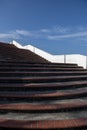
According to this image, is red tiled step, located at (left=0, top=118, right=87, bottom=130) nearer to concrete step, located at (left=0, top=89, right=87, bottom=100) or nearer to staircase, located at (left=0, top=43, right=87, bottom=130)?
staircase, located at (left=0, top=43, right=87, bottom=130)

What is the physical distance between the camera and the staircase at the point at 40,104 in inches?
153

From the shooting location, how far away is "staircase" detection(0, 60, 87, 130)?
153 inches

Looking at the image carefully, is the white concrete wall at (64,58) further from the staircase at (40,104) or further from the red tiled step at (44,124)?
the red tiled step at (44,124)

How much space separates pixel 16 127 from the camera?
12.6 feet

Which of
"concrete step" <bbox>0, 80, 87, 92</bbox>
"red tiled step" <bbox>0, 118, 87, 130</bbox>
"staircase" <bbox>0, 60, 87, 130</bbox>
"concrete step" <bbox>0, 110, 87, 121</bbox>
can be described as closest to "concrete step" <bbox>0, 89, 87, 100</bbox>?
"staircase" <bbox>0, 60, 87, 130</bbox>

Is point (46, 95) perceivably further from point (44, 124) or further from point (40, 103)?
point (44, 124)

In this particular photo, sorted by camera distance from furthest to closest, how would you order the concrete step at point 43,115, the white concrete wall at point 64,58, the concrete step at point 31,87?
the white concrete wall at point 64,58 < the concrete step at point 31,87 < the concrete step at point 43,115

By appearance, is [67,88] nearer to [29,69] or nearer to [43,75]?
[43,75]

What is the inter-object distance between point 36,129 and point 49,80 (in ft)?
8.95

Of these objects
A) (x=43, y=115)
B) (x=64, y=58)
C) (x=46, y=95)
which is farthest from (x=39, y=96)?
(x=64, y=58)

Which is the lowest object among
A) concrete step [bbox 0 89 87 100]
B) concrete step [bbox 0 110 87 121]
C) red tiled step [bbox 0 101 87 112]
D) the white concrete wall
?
concrete step [bbox 0 110 87 121]

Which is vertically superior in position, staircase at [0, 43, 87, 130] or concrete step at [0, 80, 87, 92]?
concrete step at [0, 80, 87, 92]

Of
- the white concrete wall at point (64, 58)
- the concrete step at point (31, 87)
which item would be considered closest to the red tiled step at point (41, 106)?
the concrete step at point (31, 87)

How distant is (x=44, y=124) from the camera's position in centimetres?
384
